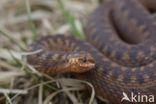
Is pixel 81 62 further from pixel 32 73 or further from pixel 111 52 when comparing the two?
pixel 111 52

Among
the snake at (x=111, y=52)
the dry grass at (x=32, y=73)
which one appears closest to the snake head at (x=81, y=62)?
the snake at (x=111, y=52)

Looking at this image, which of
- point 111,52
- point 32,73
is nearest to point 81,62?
point 32,73

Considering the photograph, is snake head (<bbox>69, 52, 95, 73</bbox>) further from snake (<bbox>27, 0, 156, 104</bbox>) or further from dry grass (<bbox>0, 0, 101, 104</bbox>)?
dry grass (<bbox>0, 0, 101, 104</bbox>)

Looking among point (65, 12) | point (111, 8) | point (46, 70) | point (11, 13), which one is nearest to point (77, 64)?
point (46, 70)

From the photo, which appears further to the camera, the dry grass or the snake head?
the dry grass

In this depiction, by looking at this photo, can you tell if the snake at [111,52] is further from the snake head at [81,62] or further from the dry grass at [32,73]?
the dry grass at [32,73]

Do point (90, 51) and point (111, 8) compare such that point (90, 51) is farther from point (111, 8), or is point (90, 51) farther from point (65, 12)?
point (111, 8)

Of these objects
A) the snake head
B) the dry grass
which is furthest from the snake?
the dry grass
